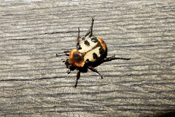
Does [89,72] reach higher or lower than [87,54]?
lower

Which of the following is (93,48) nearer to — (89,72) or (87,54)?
(87,54)

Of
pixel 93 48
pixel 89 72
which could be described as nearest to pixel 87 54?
pixel 93 48

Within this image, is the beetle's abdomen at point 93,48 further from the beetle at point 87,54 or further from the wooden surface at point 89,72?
the wooden surface at point 89,72

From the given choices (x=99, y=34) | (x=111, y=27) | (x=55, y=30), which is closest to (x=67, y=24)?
(x=55, y=30)

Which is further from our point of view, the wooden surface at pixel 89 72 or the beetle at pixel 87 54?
the beetle at pixel 87 54

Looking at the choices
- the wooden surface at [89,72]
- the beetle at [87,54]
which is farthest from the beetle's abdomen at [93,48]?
the wooden surface at [89,72]
